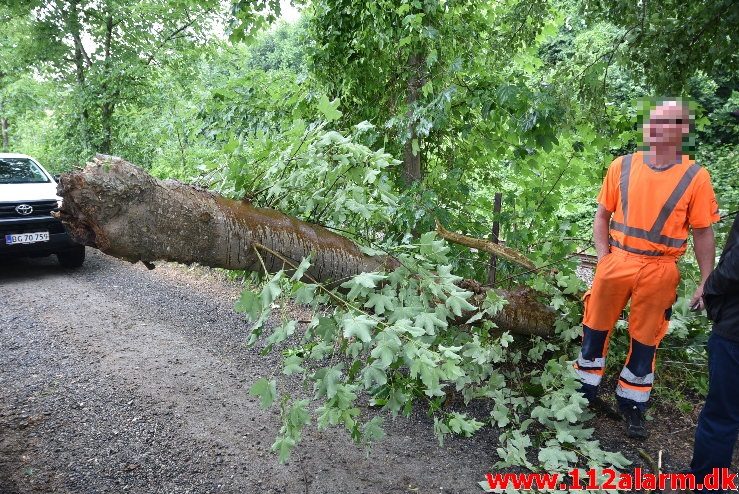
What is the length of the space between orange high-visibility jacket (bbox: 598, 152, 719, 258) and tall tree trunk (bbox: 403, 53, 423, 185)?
1685 millimetres

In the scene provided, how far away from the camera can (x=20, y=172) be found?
7.46 m

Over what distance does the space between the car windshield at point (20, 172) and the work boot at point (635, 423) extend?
802cm

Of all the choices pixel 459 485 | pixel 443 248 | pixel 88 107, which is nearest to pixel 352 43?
pixel 443 248

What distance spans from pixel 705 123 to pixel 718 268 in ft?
4.56

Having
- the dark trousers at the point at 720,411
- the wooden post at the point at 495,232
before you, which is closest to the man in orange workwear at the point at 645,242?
the dark trousers at the point at 720,411

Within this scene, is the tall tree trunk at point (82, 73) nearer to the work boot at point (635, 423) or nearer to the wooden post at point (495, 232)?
the wooden post at point (495, 232)

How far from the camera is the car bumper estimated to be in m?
6.08

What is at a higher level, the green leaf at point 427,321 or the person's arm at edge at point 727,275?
the person's arm at edge at point 727,275

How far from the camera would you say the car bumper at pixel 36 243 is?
608 cm

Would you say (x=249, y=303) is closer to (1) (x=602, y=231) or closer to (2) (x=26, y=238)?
(1) (x=602, y=231)

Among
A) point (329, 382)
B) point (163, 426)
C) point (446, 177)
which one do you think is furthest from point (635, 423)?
point (163, 426)

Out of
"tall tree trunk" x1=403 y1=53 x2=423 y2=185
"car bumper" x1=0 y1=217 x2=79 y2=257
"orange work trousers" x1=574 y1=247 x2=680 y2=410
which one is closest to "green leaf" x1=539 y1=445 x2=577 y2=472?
"orange work trousers" x1=574 y1=247 x2=680 y2=410

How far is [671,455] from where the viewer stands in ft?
9.70

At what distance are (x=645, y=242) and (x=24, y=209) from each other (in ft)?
22.4
